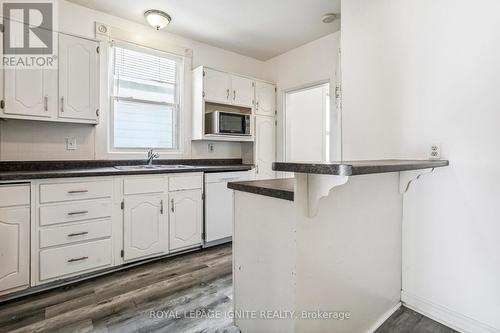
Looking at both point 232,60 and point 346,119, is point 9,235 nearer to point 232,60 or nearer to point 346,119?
point 346,119

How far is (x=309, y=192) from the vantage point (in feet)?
3.74

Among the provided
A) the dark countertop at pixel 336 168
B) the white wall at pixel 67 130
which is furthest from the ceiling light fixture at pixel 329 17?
the dark countertop at pixel 336 168

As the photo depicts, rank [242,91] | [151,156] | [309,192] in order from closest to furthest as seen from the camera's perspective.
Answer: [309,192], [151,156], [242,91]

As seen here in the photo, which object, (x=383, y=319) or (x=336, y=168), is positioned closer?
(x=336, y=168)

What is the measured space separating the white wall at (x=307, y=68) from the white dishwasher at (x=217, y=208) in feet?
4.16

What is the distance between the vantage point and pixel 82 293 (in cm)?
204

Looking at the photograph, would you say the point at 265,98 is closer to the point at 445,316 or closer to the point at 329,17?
the point at 329,17

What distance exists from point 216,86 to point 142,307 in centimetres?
257

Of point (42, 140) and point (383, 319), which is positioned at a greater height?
point (42, 140)

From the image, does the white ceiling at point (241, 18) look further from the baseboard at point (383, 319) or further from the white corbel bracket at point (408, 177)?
the baseboard at point (383, 319)

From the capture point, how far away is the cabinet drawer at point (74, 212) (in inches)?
80.4

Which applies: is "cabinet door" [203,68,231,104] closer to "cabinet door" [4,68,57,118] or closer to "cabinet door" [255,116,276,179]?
"cabinet door" [255,116,276,179]

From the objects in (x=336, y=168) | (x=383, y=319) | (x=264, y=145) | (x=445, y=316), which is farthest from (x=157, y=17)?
(x=445, y=316)

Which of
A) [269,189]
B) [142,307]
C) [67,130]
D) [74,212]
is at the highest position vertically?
[67,130]
